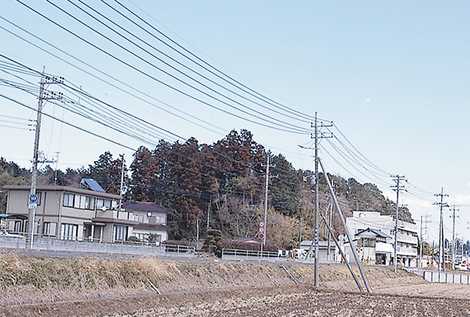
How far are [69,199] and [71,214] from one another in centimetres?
142

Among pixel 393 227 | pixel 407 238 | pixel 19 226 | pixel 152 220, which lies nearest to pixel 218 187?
pixel 152 220

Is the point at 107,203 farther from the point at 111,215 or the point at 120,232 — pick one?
the point at 120,232

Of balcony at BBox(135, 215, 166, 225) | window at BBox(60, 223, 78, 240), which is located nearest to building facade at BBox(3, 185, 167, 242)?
window at BBox(60, 223, 78, 240)

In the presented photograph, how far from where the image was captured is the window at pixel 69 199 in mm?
56219

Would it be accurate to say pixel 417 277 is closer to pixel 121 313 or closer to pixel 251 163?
pixel 251 163

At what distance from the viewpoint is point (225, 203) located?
78188 millimetres

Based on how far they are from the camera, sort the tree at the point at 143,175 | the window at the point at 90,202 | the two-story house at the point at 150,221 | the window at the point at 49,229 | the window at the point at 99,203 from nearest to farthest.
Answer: the window at the point at 49,229 < the window at the point at 90,202 < the window at the point at 99,203 < the two-story house at the point at 150,221 < the tree at the point at 143,175

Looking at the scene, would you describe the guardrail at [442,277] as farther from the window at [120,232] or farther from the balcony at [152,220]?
the window at [120,232]

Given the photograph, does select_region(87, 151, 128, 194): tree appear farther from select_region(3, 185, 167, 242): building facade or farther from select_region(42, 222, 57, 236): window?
select_region(42, 222, 57, 236): window

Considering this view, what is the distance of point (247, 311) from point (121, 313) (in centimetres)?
505

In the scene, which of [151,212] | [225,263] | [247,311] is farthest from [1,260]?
[151,212]

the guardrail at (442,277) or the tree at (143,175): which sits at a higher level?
the tree at (143,175)

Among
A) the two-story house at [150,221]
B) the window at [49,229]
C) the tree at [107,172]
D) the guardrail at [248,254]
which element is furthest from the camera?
the tree at [107,172]

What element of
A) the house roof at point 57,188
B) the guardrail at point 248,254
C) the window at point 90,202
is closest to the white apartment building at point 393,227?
the guardrail at point 248,254
